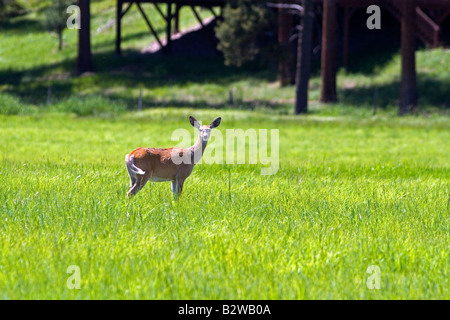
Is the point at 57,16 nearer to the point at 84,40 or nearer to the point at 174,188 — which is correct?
the point at 84,40

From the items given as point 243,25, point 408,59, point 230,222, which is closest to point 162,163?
point 230,222

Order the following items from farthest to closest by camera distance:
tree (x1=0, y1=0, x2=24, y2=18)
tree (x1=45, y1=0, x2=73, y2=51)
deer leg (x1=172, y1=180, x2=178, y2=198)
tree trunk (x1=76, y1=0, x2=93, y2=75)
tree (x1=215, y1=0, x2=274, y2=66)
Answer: tree (x1=0, y1=0, x2=24, y2=18)
tree (x1=45, y1=0, x2=73, y2=51)
tree trunk (x1=76, y1=0, x2=93, y2=75)
tree (x1=215, y1=0, x2=274, y2=66)
deer leg (x1=172, y1=180, x2=178, y2=198)

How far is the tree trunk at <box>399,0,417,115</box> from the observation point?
32.7 meters

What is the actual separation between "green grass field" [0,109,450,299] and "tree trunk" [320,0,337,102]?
20.8 m

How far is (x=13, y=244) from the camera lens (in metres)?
7.78

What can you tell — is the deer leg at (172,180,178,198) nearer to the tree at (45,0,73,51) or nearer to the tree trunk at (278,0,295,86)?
the tree trunk at (278,0,295,86)

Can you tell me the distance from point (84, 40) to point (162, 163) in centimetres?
3964

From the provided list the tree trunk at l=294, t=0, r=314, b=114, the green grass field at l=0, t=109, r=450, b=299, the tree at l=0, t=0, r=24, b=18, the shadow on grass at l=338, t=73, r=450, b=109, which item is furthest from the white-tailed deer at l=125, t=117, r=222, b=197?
the tree at l=0, t=0, r=24, b=18

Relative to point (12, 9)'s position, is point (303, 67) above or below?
below

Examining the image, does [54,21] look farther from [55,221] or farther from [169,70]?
[55,221]

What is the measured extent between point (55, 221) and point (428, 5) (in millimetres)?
36210

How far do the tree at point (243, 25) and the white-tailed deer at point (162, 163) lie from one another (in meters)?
31.3

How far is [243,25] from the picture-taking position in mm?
40344
